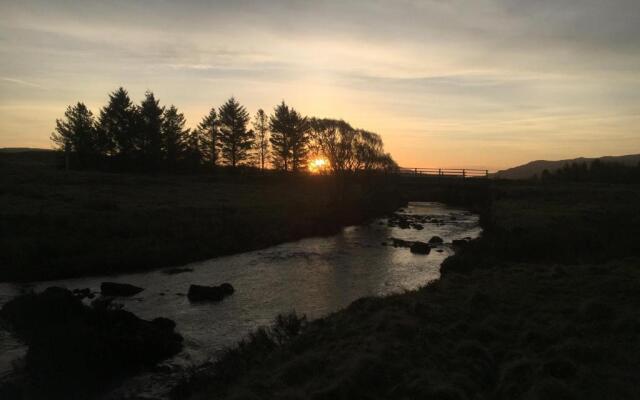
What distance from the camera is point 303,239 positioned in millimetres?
40469

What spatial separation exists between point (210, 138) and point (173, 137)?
10.1 meters

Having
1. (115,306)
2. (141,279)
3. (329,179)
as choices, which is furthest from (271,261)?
(329,179)

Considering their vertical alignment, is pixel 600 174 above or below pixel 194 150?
below

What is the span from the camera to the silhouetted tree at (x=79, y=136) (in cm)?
7231

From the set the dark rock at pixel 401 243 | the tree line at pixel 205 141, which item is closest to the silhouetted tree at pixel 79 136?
the tree line at pixel 205 141

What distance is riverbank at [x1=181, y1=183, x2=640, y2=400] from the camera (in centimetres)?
870

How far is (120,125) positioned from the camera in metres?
71.5

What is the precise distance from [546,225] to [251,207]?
28.4 meters

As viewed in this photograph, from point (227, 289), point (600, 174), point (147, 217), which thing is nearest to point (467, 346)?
point (227, 289)

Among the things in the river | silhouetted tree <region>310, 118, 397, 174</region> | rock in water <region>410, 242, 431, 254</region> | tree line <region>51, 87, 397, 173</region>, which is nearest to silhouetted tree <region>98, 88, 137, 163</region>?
tree line <region>51, 87, 397, 173</region>

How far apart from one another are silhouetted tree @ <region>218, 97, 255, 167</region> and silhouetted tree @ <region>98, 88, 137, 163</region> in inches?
626

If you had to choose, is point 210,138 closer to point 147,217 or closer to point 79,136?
point 79,136

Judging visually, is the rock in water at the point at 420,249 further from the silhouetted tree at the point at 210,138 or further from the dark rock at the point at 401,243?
the silhouetted tree at the point at 210,138

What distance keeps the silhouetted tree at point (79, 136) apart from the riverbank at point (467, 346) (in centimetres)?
6820
